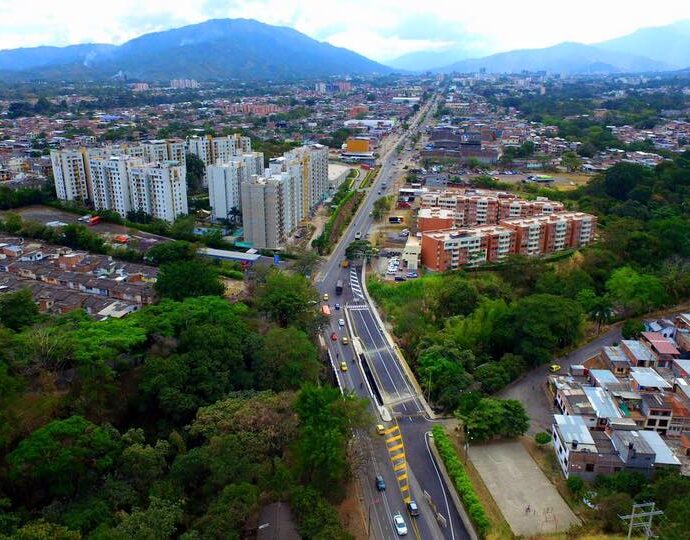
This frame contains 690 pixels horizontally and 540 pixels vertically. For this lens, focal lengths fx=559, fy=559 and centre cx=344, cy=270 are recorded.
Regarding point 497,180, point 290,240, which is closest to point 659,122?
point 497,180

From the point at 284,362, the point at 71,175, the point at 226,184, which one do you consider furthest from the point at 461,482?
the point at 71,175

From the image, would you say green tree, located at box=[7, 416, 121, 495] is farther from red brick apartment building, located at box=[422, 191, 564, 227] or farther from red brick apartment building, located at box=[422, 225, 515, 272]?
red brick apartment building, located at box=[422, 191, 564, 227]

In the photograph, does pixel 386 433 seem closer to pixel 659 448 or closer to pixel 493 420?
pixel 493 420

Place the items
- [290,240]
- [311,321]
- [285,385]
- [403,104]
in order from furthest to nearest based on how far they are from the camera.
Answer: [403,104], [290,240], [311,321], [285,385]

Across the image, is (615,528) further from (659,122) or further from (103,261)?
(659,122)

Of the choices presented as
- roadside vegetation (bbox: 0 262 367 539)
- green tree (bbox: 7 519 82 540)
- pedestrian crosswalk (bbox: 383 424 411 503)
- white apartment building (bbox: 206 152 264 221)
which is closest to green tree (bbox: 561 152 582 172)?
white apartment building (bbox: 206 152 264 221)

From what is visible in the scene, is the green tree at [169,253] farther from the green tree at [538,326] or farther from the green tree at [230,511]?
the green tree at [230,511]
